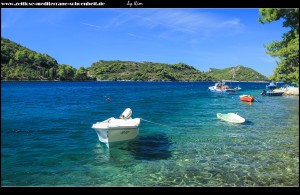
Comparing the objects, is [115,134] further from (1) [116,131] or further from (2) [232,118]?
(2) [232,118]

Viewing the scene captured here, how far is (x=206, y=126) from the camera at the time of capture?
96.9ft

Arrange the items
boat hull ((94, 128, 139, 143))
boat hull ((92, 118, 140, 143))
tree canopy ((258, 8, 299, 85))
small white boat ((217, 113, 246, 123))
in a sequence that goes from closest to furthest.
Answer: tree canopy ((258, 8, 299, 85))
boat hull ((92, 118, 140, 143))
boat hull ((94, 128, 139, 143))
small white boat ((217, 113, 246, 123))

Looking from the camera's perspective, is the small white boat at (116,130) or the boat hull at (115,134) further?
the boat hull at (115,134)

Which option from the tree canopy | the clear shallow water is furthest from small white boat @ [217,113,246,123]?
the tree canopy

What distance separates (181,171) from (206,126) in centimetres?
1517

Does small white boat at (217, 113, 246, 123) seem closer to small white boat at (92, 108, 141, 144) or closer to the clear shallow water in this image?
the clear shallow water

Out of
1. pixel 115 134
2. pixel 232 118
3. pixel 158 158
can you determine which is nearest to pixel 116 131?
pixel 115 134

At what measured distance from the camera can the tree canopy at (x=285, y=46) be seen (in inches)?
534

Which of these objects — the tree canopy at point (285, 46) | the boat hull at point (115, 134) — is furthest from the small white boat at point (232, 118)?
the boat hull at point (115, 134)

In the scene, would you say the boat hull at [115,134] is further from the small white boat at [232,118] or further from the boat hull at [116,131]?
the small white boat at [232,118]

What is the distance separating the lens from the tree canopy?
44.5ft

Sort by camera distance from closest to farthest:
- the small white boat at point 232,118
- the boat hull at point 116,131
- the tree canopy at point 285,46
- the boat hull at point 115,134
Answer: the tree canopy at point 285,46 → the boat hull at point 116,131 → the boat hull at point 115,134 → the small white boat at point 232,118

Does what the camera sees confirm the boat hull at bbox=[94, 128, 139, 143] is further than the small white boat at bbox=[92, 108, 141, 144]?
Yes

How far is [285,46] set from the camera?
1681 centimetres
